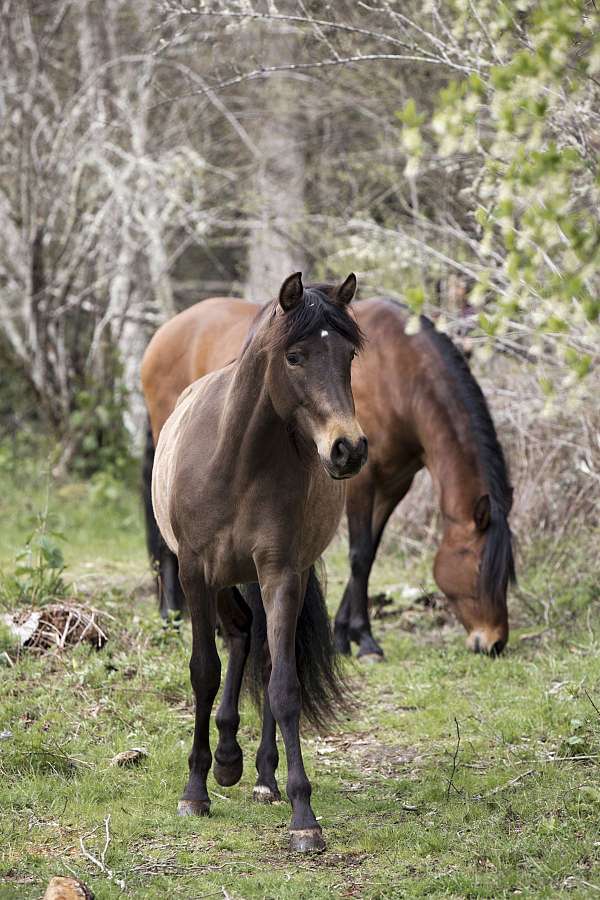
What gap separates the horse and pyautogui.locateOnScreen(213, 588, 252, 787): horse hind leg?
1941 mm

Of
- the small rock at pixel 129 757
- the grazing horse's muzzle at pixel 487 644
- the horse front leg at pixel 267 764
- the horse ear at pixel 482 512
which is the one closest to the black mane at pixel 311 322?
the horse front leg at pixel 267 764

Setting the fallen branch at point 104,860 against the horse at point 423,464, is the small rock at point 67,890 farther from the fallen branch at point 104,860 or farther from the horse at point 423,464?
the horse at point 423,464

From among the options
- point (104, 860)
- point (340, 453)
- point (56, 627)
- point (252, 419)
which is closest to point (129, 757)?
point (104, 860)

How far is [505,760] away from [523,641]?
1987 millimetres

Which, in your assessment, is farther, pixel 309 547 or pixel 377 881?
pixel 309 547

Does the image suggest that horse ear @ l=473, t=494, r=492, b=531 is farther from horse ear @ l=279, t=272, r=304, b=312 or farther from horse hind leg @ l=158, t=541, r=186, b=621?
horse ear @ l=279, t=272, r=304, b=312

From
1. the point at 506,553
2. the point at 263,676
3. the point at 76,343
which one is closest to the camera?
the point at 263,676

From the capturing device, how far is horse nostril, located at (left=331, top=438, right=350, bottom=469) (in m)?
3.33

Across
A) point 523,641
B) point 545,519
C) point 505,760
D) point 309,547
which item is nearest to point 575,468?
point 545,519

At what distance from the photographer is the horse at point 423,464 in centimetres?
607

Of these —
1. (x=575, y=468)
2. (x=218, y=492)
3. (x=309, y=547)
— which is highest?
(x=218, y=492)

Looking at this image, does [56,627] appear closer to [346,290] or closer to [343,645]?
[343,645]

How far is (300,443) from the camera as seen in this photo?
3.80 m

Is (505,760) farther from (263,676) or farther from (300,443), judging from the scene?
(300,443)
